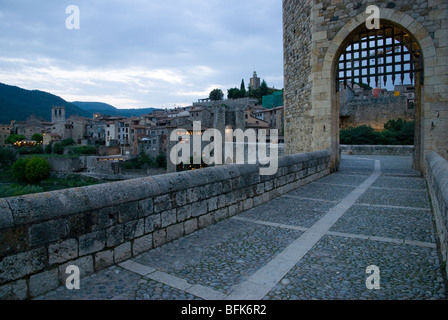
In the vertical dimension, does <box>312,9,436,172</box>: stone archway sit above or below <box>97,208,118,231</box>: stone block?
above

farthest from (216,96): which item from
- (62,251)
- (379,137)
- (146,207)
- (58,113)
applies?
(62,251)

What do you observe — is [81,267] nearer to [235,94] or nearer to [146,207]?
[146,207]

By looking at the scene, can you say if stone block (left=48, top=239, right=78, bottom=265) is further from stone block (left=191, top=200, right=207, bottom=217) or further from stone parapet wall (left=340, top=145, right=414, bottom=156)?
stone parapet wall (left=340, top=145, right=414, bottom=156)

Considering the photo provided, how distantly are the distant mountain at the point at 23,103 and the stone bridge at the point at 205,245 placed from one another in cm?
11886

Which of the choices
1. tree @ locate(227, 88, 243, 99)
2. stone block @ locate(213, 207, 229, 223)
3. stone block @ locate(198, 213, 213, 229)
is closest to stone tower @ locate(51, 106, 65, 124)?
tree @ locate(227, 88, 243, 99)

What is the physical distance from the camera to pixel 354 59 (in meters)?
10.3

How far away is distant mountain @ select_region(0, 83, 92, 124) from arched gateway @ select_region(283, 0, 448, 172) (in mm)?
114729

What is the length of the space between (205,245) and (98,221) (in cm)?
136

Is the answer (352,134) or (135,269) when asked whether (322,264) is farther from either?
(352,134)

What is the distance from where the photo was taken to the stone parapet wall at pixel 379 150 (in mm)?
18969

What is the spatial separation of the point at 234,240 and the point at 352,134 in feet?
87.1

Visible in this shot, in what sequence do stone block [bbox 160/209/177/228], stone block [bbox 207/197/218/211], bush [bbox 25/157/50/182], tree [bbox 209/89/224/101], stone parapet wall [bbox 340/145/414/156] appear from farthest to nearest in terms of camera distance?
tree [bbox 209/89/224/101]
bush [bbox 25/157/50/182]
stone parapet wall [bbox 340/145/414/156]
stone block [bbox 207/197/218/211]
stone block [bbox 160/209/177/228]

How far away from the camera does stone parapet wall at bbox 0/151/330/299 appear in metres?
2.29
